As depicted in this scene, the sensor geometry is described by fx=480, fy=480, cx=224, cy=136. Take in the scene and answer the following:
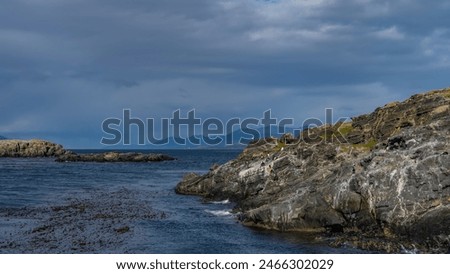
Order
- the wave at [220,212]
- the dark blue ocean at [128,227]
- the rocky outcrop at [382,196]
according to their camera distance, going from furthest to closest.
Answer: the wave at [220,212] < the dark blue ocean at [128,227] < the rocky outcrop at [382,196]

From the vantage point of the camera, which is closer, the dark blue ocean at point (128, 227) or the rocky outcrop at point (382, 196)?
the rocky outcrop at point (382, 196)

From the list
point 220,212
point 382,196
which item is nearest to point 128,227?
point 220,212

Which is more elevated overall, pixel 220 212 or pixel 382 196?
pixel 382 196

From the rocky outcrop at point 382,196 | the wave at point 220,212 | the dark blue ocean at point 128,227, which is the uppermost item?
the rocky outcrop at point 382,196

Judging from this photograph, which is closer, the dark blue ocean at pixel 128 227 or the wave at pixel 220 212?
the dark blue ocean at pixel 128 227

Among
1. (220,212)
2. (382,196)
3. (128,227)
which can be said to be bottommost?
(220,212)

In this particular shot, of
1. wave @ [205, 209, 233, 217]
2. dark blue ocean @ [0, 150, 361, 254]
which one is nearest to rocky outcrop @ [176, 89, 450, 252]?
wave @ [205, 209, 233, 217]

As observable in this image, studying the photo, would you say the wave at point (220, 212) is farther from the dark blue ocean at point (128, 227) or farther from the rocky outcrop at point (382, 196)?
the rocky outcrop at point (382, 196)

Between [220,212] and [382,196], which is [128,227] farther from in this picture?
[382,196]

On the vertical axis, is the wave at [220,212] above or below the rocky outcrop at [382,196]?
below

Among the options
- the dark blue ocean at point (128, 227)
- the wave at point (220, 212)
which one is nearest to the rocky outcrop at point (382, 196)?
the wave at point (220, 212)

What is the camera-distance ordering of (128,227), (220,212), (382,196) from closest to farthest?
1. (382,196)
2. (128,227)
3. (220,212)

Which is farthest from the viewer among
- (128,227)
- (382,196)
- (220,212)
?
(220,212)

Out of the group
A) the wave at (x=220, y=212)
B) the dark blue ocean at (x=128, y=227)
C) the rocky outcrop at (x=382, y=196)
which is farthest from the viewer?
the wave at (x=220, y=212)
